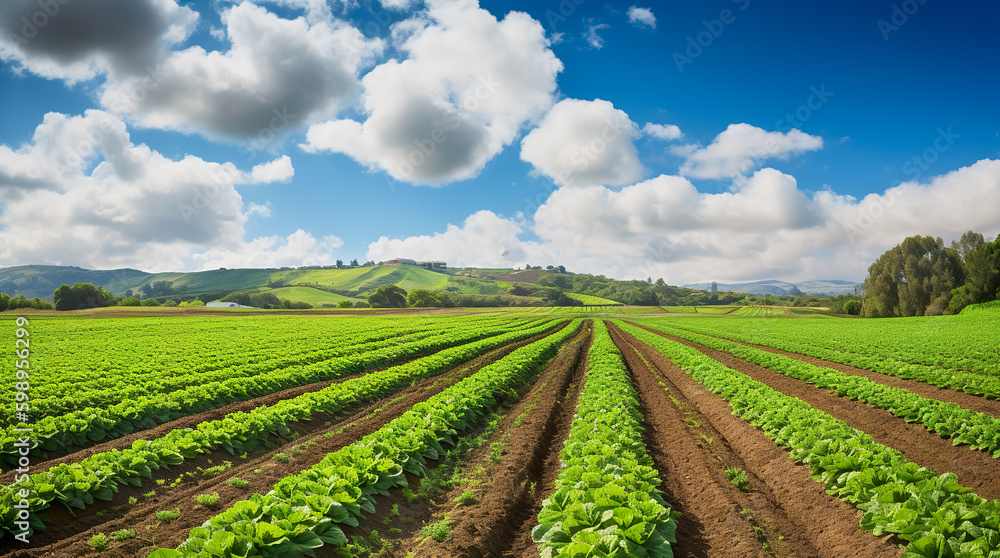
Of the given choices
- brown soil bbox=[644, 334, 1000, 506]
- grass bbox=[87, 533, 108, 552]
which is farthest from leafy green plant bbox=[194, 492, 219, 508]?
brown soil bbox=[644, 334, 1000, 506]

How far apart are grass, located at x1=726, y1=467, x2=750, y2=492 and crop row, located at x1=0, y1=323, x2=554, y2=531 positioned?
12508 millimetres

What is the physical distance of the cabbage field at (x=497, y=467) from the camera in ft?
20.1

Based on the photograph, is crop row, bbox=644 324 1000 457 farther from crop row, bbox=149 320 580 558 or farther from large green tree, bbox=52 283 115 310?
large green tree, bbox=52 283 115 310

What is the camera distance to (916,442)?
1127 cm

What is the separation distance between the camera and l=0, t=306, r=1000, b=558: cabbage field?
20.1ft

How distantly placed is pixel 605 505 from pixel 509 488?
3.32m

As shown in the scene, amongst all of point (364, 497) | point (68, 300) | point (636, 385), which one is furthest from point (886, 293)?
point (68, 300)

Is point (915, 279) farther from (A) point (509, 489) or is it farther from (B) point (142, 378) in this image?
(B) point (142, 378)

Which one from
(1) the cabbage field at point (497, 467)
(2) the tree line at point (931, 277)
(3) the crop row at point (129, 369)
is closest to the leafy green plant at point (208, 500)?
(1) the cabbage field at point (497, 467)

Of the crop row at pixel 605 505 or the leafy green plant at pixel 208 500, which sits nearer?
the crop row at pixel 605 505

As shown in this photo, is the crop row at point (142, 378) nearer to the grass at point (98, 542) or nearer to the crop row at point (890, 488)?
the grass at point (98, 542)

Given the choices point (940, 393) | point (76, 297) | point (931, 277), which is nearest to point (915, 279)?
point (931, 277)

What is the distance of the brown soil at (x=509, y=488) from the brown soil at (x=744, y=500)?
2.73m

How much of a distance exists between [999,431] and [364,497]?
15.5m
